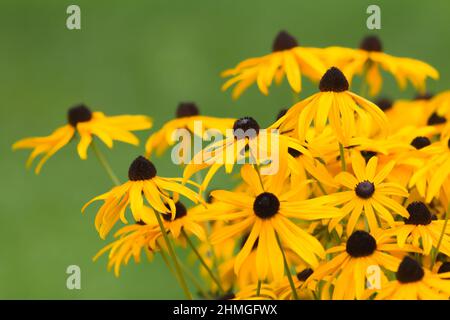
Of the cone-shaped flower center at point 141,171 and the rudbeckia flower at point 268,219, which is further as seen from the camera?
the cone-shaped flower center at point 141,171

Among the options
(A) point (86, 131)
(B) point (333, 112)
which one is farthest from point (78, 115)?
(B) point (333, 112)

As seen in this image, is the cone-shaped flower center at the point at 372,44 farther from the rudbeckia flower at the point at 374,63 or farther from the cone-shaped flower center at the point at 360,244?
the cone-shaped flower center at the point at 360,244

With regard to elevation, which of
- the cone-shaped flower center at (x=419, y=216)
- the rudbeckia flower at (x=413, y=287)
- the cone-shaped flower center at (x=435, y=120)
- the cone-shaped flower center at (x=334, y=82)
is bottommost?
the rudbeckia flower at (x=413, y=287)

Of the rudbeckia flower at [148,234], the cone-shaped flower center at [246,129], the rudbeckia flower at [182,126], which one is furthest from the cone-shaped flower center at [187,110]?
the cone-shaped flower center at [246,129]

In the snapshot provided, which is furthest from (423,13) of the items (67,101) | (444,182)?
(444,182)

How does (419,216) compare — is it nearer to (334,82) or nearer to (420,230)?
(420,230)

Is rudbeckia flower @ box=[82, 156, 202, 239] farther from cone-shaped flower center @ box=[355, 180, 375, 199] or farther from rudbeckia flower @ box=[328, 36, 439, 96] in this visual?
rudbeckia flower @ box=[328, 36, 439, 96]
